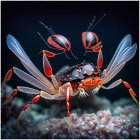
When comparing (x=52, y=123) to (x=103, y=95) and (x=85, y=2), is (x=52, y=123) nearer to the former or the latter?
(x=103, y=95)

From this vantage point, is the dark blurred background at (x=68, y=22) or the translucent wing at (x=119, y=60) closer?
the translucent wing at (x=119, y=60)

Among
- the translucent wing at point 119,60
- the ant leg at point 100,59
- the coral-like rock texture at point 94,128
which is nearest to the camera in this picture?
the coral-like rock texture at point 94,128

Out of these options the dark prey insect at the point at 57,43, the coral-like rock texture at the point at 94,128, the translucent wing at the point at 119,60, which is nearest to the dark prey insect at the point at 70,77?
the translucent wing at the point at 119,60

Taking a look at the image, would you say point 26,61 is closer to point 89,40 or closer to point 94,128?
point 89,40

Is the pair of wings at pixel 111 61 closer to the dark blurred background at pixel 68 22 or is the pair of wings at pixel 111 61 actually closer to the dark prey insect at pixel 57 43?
the dark blurred background at pixel 68 22

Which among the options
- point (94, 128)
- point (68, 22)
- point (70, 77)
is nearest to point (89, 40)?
point (70, 77)

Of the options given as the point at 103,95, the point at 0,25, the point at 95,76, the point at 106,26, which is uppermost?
the point at 0,25

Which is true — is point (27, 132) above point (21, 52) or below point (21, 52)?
below

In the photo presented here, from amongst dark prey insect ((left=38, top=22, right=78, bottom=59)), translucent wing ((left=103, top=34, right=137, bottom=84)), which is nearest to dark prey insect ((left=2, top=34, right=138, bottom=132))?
translucent wing ((left=103, top=34, right=137, bottom=84))

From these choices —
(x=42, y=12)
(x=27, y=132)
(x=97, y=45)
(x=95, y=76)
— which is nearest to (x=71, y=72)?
(x=95, y=76)
